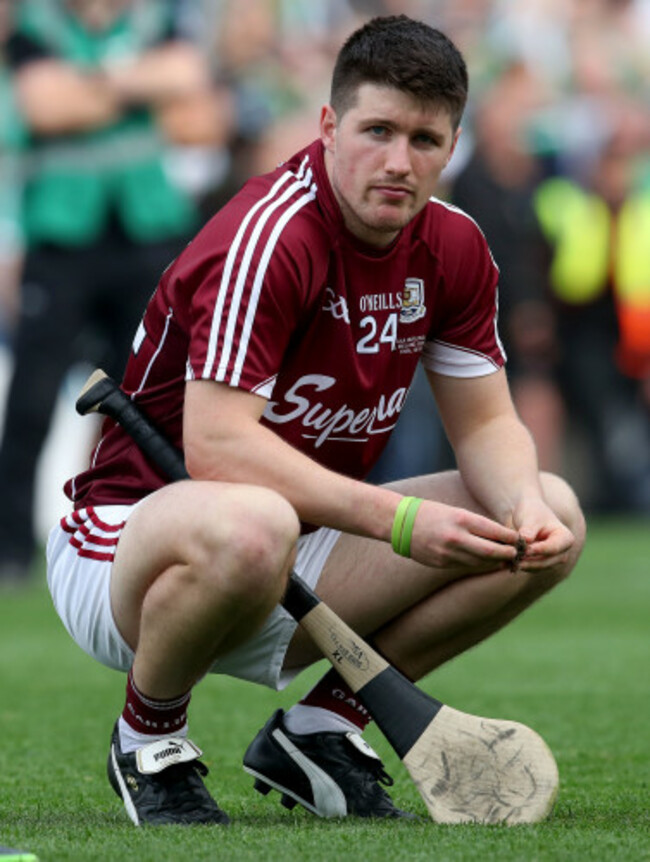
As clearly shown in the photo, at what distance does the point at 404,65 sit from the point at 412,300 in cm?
51

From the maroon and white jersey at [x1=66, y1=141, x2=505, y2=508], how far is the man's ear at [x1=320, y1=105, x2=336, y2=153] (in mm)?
49

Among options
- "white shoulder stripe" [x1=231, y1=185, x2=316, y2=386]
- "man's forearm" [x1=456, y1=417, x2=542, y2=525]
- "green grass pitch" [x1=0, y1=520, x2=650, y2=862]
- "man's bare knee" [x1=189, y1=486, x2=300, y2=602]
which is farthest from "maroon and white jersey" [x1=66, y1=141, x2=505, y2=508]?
"green grass pitch" [x1=0, y1=520, x2=650, y2=862]

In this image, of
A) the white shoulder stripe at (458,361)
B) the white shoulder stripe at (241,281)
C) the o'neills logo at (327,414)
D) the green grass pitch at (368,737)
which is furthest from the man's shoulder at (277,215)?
the green grass pitch at (368,737)

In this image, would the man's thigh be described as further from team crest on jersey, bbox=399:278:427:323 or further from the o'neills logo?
team crest on jersey, bbox=399:278:427:323

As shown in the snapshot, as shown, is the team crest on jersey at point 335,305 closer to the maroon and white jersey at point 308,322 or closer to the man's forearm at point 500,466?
the maroon and white jersey at point 308,322

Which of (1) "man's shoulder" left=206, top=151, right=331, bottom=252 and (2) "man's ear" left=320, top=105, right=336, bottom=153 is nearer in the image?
(1) "man's shoulder" left=206, top=151, right=331, bottom=252

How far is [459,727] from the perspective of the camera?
12.7 ft

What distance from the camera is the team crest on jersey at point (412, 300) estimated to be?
4.04 m

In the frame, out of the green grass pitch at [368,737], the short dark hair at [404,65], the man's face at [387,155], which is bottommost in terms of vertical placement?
the green grass pitch at [368,737]

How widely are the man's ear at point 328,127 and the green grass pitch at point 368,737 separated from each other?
133 cm

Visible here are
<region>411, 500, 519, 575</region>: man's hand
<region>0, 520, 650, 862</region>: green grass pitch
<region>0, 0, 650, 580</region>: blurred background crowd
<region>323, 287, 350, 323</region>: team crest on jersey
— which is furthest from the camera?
<region>0, 0, 650, 580</region>: blurred background crowd

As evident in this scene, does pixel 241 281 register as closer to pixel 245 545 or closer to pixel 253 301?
pixel 253 301

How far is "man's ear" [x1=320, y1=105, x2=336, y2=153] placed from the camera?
3955 millimetres

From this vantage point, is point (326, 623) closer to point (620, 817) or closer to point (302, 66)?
point (620, 817)
